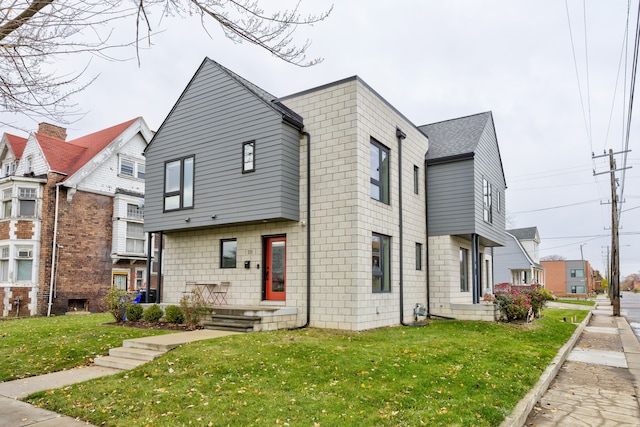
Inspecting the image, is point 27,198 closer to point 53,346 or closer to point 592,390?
point 53,346

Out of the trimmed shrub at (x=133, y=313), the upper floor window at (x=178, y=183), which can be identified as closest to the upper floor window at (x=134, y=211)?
the upper floor window at (x=178, y=183)

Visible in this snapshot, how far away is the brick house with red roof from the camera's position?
20.0 m

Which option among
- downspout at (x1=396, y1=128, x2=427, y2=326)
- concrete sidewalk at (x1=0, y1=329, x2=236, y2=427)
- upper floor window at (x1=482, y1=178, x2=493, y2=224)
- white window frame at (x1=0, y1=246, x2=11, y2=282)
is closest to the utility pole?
upper floor window at (x1=482, y1=178, x2=493, y2=224)

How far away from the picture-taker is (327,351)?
826 cm

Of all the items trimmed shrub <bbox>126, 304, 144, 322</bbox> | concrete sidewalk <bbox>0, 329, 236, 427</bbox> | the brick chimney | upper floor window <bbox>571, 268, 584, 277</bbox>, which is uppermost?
the brick chimney

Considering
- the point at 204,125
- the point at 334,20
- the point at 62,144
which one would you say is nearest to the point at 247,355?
the point at 334,20

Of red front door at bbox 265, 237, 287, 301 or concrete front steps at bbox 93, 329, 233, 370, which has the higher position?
red front door at bbox 265, 237, 287, 301

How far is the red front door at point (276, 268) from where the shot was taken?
504 inches

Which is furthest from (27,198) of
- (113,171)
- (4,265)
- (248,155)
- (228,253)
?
(248,155)

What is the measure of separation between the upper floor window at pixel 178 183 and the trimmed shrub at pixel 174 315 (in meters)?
3.10

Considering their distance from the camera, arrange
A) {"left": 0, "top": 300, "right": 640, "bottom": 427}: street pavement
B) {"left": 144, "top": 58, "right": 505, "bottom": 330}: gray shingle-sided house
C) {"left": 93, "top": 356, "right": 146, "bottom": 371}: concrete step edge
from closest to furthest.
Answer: {"left": 0, "top": 300, "right": 640, "bottom": 427}: street pavement < {"left": 93, "top": 356, "right": 146, "bottom": 371}: concrete step edge < {"left": 144, "top": 58, "right": 505, "bottom": 330}: gray shingle-sided house

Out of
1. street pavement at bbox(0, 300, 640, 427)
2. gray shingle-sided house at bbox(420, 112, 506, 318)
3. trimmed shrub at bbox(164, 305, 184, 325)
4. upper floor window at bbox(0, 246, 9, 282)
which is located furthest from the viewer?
upper floor window at bbox(0, 246, 9, 282)

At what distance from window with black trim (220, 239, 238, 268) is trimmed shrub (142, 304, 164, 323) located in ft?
7.14

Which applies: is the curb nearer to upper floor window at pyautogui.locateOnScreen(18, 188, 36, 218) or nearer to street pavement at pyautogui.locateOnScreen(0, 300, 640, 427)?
street pavement at pyautogui.locateOnScreen(0, 300, 640, 427)
